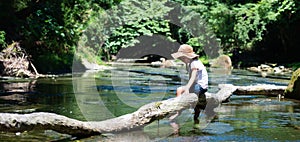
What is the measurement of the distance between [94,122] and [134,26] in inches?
1104

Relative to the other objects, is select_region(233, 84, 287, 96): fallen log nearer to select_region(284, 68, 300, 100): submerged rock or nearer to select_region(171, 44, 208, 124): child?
select_region(284, 68, 300, 100): submerged rock

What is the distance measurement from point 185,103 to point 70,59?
15406mm

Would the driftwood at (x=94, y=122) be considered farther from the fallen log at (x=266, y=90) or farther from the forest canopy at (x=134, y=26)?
the forest canopy at (x=134, y=26)

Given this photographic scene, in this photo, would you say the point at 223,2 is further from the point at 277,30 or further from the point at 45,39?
the point at 45,39

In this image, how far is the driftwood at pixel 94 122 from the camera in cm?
482

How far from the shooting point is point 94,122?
5.85 metres

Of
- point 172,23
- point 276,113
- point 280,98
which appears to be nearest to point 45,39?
point 280,98

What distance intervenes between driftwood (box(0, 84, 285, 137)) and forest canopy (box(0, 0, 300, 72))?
11.0 m

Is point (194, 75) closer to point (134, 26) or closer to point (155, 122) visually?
point (155, 122)

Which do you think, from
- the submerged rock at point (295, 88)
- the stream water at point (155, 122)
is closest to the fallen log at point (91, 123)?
the stream water at point (155, 122)

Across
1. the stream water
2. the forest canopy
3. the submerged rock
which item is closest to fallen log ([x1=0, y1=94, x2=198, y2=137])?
the stream water

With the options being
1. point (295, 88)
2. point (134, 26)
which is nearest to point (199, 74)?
point (295, 88)

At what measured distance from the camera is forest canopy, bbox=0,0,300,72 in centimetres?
1727

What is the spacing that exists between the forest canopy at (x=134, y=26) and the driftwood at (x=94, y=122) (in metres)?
11.0
